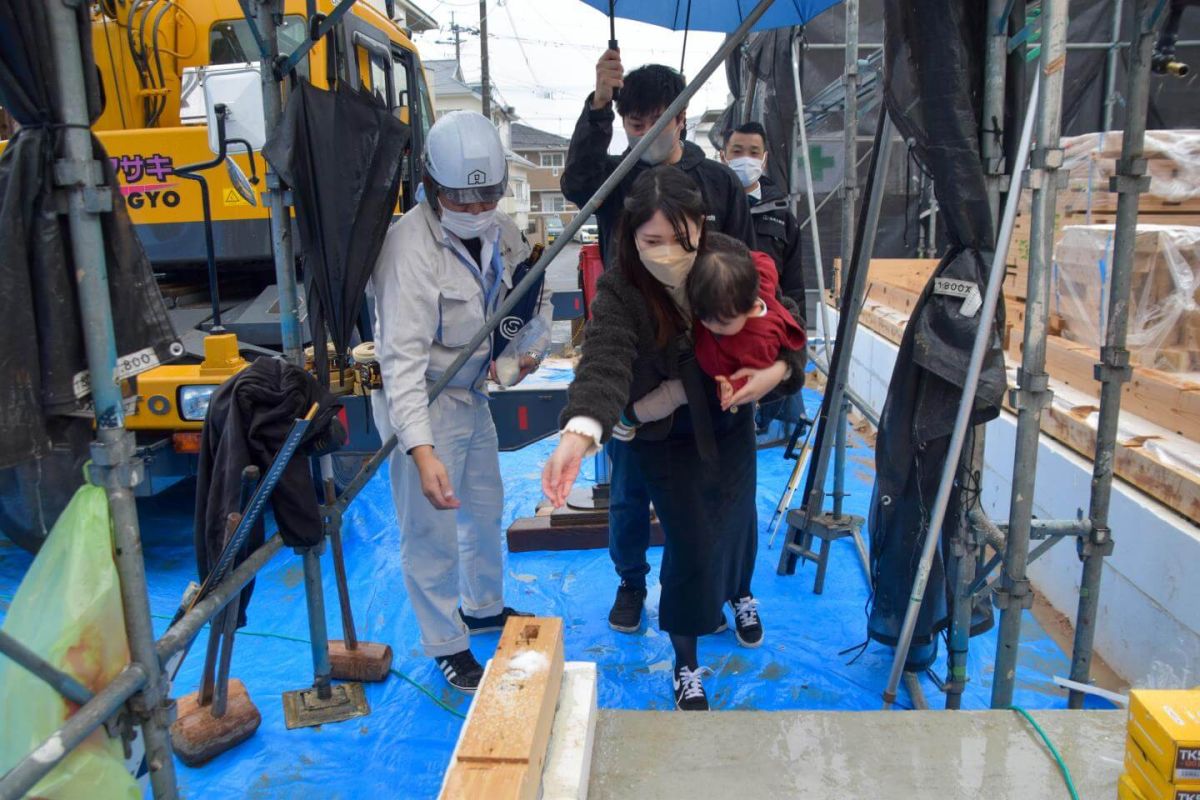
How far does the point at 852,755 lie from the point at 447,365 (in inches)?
63.0

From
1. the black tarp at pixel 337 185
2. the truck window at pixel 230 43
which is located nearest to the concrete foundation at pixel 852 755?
the black tarp at pixel 337 185

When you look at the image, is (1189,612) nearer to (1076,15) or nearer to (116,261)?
(116,261)

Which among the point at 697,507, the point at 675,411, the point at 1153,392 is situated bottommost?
the point at 697,507

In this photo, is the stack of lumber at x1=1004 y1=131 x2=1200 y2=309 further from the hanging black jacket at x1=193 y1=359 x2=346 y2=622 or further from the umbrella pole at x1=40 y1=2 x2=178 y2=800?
the umbrella pole at x1=40 y1=2 x2=178 y2=800

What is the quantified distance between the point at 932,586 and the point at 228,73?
11.6ft

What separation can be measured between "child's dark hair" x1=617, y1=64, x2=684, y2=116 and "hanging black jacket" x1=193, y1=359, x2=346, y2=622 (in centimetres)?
140

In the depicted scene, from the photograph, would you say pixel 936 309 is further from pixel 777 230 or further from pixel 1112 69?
pixel 1112 69

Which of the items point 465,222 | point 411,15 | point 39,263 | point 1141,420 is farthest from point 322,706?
point 411,15

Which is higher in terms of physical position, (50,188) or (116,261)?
(50,188)

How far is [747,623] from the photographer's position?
10.1ft

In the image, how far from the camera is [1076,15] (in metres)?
8.12

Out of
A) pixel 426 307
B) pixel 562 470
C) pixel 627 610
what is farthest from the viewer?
pixel 627 610

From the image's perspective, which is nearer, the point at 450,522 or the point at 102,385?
the point at 102,385

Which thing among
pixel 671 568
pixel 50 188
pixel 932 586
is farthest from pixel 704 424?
pixel 50 188
